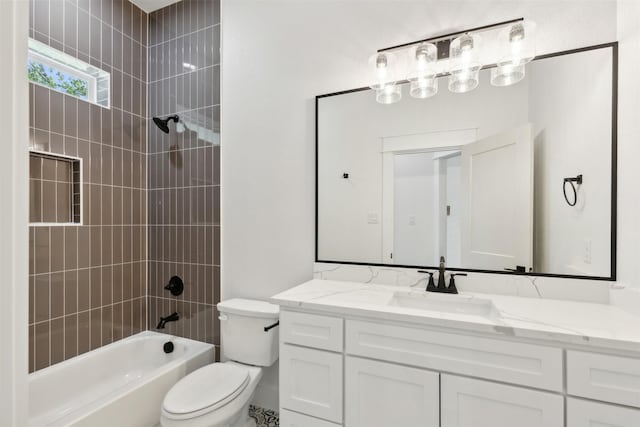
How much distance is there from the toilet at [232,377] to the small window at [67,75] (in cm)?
172

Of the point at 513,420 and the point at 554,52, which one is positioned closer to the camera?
the point at 513,420

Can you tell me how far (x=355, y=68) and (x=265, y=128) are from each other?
672 mm

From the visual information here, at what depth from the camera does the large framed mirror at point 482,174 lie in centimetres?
133

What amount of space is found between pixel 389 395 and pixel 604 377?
69 cm

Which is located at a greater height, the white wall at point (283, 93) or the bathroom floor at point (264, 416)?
the white wall at point (283, 93)

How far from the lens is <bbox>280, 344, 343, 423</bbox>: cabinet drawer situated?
1290mm

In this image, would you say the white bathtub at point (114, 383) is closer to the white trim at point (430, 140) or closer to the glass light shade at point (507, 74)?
the white trim at point (430, 140)

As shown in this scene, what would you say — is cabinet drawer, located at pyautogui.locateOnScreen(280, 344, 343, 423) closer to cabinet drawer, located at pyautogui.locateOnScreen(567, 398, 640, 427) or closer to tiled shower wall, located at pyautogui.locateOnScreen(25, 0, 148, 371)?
cabinet drawer, located at pyautogui.locateOnScreen(567, 398, 640, 427)

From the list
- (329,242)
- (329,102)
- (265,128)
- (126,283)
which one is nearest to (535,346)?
(329,242)

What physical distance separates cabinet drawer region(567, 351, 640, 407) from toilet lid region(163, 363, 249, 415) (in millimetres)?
1414

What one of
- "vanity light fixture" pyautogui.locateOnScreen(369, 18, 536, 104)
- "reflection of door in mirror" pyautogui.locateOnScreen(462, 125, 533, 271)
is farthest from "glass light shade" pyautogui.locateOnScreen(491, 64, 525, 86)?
"reflection of door in mirror" pyautogui.locateOnScreen(462, 125, 533, 271)

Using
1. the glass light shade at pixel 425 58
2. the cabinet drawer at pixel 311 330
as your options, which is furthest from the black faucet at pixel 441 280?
the glass light shade at pixel 425 58

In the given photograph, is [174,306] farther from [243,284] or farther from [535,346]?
[535,346]

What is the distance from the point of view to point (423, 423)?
3.82 ft
